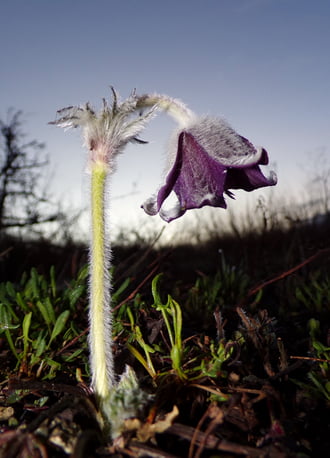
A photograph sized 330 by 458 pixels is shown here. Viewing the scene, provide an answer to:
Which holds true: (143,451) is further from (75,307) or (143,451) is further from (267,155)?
(75,307)

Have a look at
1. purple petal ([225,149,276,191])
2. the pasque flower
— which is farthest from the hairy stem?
purple petal ([225,149,276,191])

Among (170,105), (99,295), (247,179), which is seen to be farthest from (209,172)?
(99,295)

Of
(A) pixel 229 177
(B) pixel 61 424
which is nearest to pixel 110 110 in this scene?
(A) pixel 229 177

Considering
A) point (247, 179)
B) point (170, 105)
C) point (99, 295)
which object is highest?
point (170, 105)

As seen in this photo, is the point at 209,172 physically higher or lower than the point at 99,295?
higher

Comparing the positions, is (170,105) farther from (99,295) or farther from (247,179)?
(99,295)

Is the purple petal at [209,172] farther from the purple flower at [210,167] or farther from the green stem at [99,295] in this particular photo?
the green stem at [99,295]
